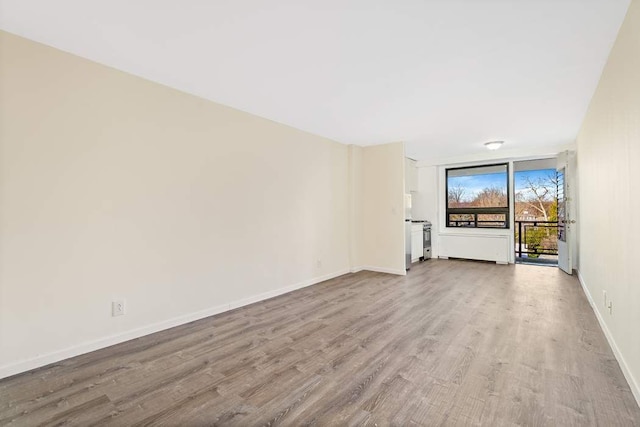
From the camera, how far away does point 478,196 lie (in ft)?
21.9

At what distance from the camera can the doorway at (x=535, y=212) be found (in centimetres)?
654

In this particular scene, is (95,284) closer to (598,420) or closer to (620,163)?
(598,420)

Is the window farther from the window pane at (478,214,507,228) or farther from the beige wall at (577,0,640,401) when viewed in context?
the beige wall at (577,0,640,401)

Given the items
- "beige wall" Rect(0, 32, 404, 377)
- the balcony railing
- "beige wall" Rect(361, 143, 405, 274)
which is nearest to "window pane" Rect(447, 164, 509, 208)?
the balcony railing

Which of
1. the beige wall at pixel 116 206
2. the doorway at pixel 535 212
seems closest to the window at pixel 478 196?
the doorway at pixel 535 212

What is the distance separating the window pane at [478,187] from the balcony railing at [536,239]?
101cm

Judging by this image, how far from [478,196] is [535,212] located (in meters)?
1.38

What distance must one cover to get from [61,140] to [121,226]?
0.79 meters

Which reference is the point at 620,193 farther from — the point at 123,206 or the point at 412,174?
the point at 412,174

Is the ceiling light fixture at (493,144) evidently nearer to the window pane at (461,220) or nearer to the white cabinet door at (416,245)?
the window pane at (461,220)

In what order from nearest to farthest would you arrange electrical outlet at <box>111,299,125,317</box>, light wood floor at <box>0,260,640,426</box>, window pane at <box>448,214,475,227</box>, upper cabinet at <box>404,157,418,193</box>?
light wood floor at <box>0,260,640,426</box> < electrical outlet at <box>111,299,125,317</box> < upper cabinet at <box>404,157,418,193</box> < window pane at <box>448,214,475,227</box>

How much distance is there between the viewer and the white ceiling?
1.83 meters

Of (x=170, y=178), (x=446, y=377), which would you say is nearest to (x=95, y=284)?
(x=170, y=178)

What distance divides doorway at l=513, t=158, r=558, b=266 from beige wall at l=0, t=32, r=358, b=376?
589 centimetres
